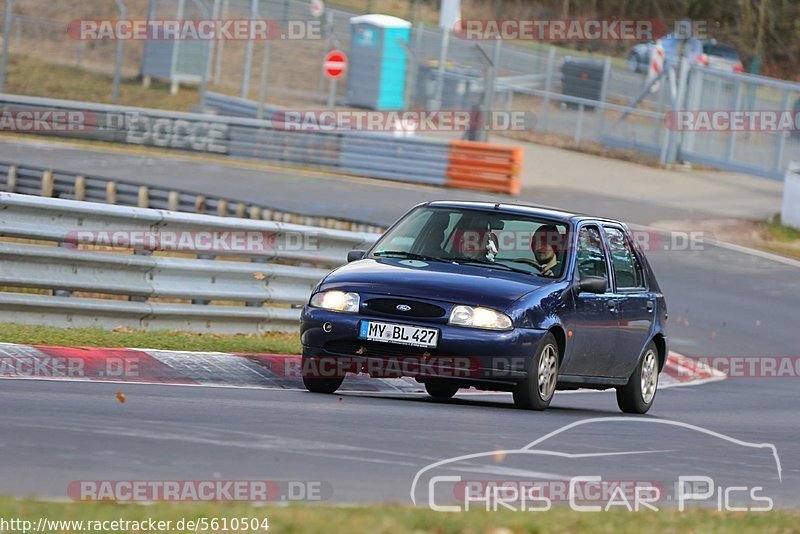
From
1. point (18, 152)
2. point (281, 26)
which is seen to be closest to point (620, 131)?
point (281, 26)

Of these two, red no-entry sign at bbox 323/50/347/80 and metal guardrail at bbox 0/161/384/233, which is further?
red no-entry sign at bbox 323/50/347/80

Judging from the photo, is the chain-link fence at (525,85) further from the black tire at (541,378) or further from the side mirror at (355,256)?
the black tire at (541,378)

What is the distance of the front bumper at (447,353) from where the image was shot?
381 inches

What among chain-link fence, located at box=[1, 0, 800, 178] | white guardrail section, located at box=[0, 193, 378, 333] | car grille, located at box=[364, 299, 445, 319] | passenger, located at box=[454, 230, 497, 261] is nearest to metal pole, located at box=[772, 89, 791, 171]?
chain-link fence, located at box=[1, 0, 800, 178]

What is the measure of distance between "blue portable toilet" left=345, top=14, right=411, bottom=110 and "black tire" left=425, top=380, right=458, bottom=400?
1255 inches

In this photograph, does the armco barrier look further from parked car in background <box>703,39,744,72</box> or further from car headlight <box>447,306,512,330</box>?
car headlight <box>447,306,512,330</box>

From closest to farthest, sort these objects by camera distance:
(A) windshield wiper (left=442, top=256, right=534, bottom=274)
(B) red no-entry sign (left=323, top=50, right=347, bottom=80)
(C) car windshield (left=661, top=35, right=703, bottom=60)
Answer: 1. (A) windshield wiper (left=442, top=256, right=534, bottom=274)
2. (B) red no-entry sign (left=323, top=50, right=347, bottom=80)
3. (C) car windshield (left=661, top=35, right=703, bottom=60)

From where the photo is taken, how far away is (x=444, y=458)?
7.34 meters

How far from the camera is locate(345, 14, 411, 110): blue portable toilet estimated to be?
43188mm

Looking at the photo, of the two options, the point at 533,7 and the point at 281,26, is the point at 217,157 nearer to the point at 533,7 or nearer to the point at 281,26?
the point at 281,26

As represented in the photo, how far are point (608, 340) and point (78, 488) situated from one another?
19.8 ft

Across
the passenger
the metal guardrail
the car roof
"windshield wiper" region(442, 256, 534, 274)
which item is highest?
the car roof

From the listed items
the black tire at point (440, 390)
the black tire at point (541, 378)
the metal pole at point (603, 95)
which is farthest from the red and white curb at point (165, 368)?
the metal pole at point (603, 95)

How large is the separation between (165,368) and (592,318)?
10.4 ft
